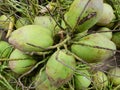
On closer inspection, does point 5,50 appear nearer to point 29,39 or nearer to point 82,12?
point 29,39

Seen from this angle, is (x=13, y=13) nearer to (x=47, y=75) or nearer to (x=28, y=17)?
(x=28, y=17)

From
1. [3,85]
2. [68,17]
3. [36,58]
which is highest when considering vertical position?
[68,17]

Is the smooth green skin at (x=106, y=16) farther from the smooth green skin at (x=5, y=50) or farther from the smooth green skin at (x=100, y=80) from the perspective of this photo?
the smooth green skin at (x=5, y=50)

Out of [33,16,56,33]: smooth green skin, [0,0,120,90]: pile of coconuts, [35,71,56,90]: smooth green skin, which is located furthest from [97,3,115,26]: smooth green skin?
[35,71,56,90]: smooth green skin

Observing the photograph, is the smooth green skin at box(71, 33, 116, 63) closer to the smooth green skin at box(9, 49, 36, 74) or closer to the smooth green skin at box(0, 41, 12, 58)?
the smooth green skin at box(9, 49, 36, 74)

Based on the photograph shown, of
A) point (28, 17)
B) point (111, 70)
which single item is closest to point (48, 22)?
point (28, 17)

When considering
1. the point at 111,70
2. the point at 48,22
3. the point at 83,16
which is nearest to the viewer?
the point at 83,16

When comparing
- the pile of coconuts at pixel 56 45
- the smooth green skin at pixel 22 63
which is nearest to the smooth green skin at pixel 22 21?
the pile of coconuts at pixel 56 45
